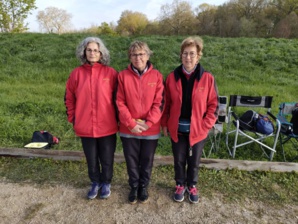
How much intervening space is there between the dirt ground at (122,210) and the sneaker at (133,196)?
51 millimetres

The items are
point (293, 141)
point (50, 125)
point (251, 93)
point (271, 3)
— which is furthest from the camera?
point (271, 3)

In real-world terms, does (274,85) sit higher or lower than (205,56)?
lower

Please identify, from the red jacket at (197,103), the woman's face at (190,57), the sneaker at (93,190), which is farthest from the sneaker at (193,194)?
the woman's face at (190,57)

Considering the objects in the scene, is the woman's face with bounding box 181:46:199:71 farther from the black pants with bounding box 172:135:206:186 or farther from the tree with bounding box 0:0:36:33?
the tree with bounding box 0:0:36:33

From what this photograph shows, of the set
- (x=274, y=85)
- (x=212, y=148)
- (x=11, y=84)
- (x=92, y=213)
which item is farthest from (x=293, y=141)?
(x=11, y=84)

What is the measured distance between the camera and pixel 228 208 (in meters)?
2.85

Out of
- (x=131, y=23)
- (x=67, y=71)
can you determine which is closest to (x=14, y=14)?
(x=67, y=71)

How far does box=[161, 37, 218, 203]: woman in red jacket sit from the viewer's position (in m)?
2.58

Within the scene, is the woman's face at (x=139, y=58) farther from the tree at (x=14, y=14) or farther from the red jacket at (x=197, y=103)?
the tree at (x=14, y=14)

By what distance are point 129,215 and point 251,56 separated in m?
10.3

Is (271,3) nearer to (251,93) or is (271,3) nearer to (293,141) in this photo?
(251,93)

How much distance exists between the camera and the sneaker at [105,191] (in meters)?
2.98

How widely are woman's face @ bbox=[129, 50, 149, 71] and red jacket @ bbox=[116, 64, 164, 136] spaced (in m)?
0.07

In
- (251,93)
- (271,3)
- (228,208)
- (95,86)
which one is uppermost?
(271,3)
